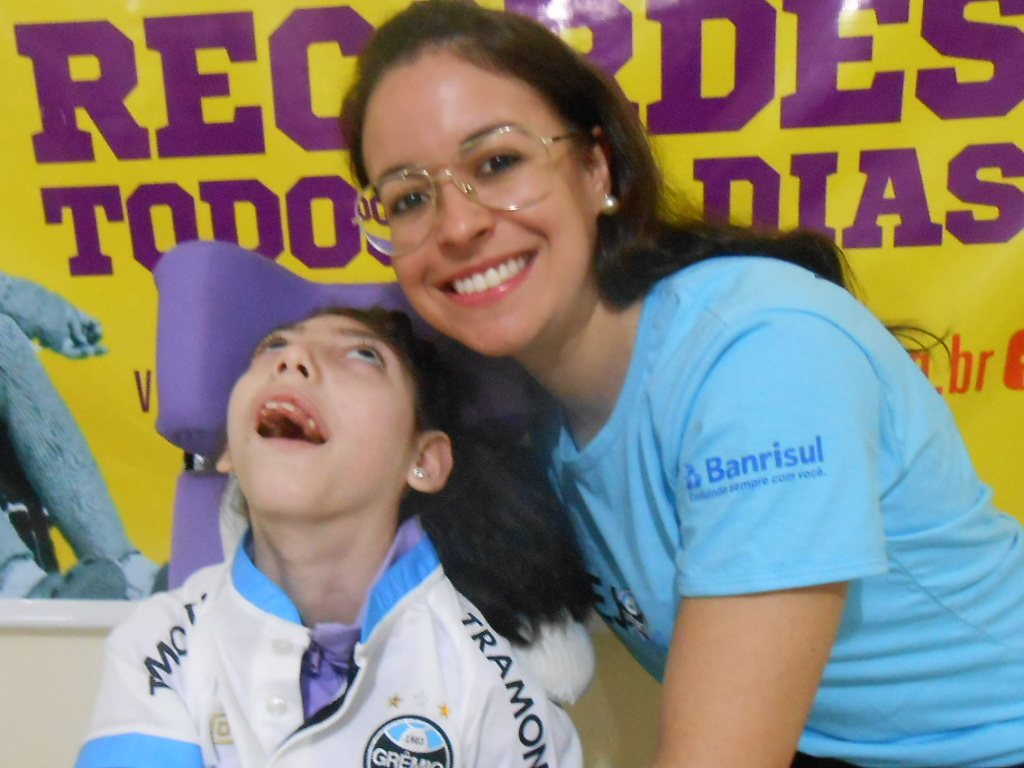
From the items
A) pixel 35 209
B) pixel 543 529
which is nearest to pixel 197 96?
pixel 35 209

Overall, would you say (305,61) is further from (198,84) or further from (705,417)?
(705,417)

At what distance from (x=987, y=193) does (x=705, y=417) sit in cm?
76

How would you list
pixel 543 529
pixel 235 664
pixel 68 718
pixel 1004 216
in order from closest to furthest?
pixel 235 664 → pixel 543 529 → pixel 1004 216 → pixel 68 718

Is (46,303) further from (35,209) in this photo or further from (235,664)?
(235,664)

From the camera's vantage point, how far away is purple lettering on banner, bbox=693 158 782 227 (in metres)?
1.15

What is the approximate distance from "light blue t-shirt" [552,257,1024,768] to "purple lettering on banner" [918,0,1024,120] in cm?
54

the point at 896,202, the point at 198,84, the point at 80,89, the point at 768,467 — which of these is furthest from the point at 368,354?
the point at 896,202

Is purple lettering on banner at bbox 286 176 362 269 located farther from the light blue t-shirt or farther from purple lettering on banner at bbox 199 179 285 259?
the light blue t-shirt

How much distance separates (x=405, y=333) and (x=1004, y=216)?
0.91 metres

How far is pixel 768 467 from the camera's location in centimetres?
62

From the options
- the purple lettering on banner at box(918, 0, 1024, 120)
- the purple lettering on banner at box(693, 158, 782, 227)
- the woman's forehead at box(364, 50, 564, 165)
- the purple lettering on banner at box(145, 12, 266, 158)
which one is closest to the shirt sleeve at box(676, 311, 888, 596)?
the woman's forehead at box(364, 50, 564, 165)

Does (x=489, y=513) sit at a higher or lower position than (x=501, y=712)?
higher

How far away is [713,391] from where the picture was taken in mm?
674

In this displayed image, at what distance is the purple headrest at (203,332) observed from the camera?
88 centimetres
